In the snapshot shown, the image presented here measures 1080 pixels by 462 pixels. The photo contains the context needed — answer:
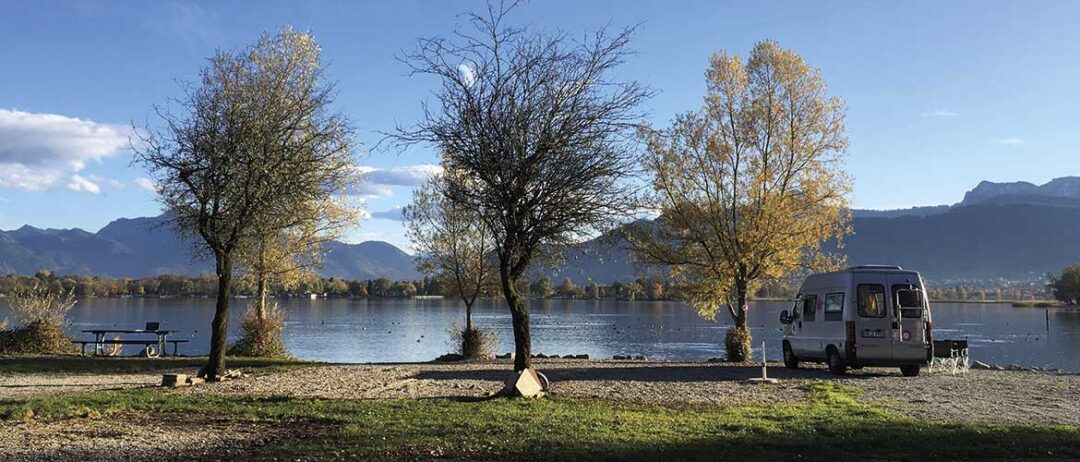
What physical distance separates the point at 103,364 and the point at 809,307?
2064cm

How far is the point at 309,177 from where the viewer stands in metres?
18.8

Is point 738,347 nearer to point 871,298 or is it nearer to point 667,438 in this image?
point 871,298

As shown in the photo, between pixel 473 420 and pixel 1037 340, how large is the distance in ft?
221

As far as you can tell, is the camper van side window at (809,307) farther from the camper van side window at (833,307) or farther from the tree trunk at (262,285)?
the tree trunk at (262,285)

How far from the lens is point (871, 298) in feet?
67.8

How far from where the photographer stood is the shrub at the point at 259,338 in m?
27.7

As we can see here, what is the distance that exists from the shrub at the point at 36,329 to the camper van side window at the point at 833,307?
25.4 m

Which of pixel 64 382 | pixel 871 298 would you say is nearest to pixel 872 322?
pixel 871 298

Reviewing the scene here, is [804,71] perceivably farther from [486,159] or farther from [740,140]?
[486,159]

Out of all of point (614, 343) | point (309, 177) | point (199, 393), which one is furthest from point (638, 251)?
point (614, 343)

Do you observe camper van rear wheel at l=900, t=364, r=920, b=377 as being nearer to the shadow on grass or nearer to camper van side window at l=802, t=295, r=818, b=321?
camper van side window at l=802, t=295, r=818, b=321

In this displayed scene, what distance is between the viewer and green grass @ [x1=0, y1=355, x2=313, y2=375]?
20.8m

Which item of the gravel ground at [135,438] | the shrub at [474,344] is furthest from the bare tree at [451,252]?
the gravel ground at [135,438]

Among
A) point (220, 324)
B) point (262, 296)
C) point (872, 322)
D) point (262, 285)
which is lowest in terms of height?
point (220, 324)
